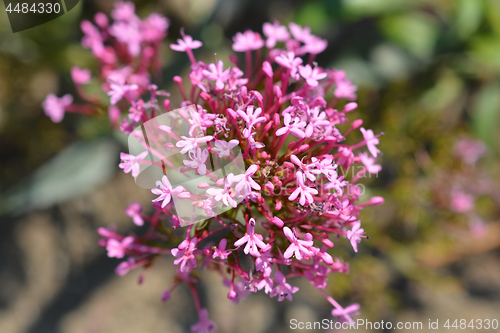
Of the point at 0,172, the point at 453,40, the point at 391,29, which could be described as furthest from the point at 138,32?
the point at 453,40

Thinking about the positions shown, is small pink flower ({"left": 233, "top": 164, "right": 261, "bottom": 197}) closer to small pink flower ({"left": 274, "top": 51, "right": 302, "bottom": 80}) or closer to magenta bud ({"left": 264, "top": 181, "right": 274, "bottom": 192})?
magenta bud ({"left": 264, "top": 181, "right": 274, "bottom": 192})

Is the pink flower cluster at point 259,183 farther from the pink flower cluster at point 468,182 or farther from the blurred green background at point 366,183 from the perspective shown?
the pink flower cluster at point 468,182

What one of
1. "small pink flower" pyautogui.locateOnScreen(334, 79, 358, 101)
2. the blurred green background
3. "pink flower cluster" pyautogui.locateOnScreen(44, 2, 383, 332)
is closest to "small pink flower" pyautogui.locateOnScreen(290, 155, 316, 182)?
"pink flower cluster" pyautogui.locateOnScreen(44, 2, 383, 332)

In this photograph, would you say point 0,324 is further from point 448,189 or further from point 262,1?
point 448,189

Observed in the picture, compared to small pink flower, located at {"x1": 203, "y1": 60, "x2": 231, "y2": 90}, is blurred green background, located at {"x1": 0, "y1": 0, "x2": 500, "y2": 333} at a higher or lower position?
lower

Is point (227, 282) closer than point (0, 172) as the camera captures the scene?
Yes

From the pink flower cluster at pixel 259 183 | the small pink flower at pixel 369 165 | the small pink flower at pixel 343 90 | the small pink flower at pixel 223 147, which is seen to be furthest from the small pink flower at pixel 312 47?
the small pink flower at pixel 223 147

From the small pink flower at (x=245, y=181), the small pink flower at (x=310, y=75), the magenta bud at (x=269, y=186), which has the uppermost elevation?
the small pink flower at (x=310, y=75)

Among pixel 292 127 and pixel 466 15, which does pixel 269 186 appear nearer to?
pixel 292 127
